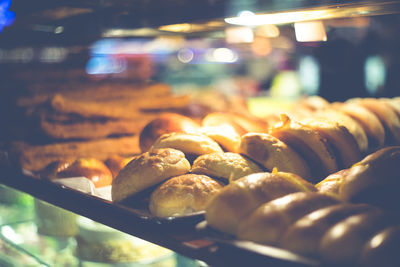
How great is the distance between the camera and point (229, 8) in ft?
5.39

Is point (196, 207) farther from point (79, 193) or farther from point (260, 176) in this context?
point (79, 193)

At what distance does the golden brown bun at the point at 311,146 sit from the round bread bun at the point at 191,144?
26 cm

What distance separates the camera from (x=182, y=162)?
1459 millimetres

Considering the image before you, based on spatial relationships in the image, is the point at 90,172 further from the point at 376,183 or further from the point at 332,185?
the point at 376,183

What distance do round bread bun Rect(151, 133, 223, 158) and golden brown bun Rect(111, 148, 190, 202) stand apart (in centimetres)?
12

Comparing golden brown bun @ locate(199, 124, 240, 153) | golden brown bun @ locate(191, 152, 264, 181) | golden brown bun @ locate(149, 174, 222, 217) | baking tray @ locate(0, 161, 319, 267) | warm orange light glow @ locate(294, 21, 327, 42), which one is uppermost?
warm orange light glow @ locate(294, 21, 327, 42)

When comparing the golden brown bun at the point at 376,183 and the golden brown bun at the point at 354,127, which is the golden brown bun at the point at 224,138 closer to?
the golden brown bun at the point at 354,127

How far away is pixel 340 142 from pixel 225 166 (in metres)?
0.51

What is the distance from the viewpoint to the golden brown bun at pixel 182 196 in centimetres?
129

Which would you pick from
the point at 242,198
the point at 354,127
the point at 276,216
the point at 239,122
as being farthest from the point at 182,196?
the point at 354,127

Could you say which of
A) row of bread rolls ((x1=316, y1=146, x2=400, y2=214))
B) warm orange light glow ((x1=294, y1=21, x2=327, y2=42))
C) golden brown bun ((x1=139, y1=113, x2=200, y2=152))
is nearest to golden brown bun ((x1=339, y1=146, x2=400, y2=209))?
row of bread rolls ((x1=316, y1=146, x2=400, y2=214))

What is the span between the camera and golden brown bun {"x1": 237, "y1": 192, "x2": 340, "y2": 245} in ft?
3.18

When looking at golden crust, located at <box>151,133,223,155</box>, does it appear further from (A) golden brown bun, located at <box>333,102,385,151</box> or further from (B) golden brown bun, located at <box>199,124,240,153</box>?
(A) golden brown bun, located at <box>333,102,385,151</box>

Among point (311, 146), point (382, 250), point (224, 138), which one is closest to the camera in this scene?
point (382, 250)
